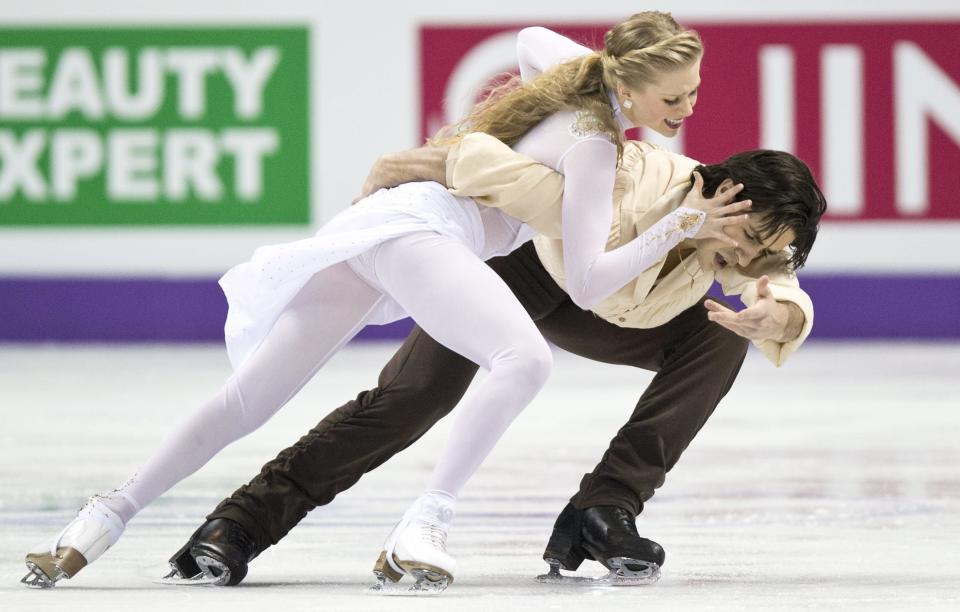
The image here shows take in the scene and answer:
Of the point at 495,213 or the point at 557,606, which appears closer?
the point at 557,606

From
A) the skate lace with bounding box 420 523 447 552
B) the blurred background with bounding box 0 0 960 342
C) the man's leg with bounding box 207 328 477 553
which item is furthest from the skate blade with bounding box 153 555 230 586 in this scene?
the blurred background with bounding box 0 0 960 342

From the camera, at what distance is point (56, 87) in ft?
30.4

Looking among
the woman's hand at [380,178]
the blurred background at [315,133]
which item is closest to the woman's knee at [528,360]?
→ the woman's hand at [380,178]

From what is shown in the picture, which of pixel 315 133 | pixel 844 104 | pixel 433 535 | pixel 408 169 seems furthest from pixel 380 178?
pixel 844 104

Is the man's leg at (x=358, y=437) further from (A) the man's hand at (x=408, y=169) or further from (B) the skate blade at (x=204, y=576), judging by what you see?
(A) the man's hand at (x=408, y=169)

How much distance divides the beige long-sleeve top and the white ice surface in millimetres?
468

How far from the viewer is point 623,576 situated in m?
2.94

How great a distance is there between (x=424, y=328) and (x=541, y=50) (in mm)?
650

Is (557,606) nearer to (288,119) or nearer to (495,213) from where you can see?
(495,213)

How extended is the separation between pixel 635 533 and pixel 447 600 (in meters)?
0.42

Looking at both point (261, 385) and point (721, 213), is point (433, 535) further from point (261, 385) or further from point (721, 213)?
point (721, 213)

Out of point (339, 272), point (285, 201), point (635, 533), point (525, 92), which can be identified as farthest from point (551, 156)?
point (285, 201)

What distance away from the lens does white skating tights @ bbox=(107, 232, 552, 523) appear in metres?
2.75

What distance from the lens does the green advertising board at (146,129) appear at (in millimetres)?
9242
